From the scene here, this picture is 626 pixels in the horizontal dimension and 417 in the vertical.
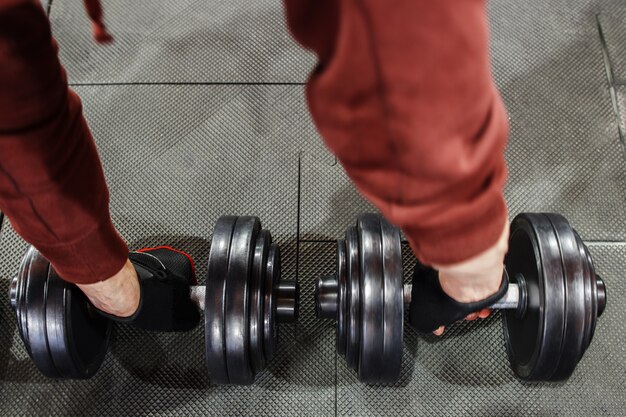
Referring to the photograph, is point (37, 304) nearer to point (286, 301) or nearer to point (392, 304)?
point (286, 301)

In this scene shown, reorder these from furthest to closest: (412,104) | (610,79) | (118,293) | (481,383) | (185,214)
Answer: (610,79), (185,214), (481,383), (118,293), (412,104)

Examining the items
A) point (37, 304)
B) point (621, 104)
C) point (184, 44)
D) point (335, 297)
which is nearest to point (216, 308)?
point (335, 297)

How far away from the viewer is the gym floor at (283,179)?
3.69 ft

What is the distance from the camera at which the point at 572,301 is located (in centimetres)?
89

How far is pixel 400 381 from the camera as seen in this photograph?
1.13 m

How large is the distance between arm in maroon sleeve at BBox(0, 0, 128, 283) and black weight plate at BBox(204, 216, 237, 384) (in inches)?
8.3

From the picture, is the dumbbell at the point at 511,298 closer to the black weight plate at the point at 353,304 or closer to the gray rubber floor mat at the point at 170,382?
the black weight plate at the point at 353,304

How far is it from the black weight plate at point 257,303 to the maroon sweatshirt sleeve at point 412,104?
53cm

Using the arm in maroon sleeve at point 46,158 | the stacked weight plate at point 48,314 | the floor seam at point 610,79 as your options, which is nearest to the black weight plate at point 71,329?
the stacked weight plate at point 48,314

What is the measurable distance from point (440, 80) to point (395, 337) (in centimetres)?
60

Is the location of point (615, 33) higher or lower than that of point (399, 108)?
lower

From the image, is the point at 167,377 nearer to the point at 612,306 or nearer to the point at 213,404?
Answer: the point at 213,404

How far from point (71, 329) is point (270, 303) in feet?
1.19

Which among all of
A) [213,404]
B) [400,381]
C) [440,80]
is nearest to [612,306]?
[400,381]
